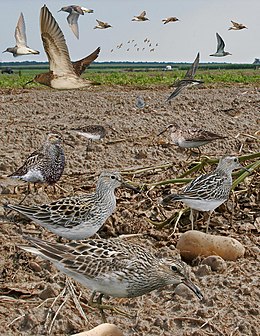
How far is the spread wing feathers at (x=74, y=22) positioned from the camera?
40.8ft

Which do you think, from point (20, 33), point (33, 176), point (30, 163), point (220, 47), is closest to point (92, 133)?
point (30, 163)

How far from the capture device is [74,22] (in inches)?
507

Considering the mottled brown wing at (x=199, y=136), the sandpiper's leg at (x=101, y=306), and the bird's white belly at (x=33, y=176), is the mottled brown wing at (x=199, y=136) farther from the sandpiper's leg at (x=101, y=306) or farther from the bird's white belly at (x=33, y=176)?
the sandpiper's leg at (x=101, y=306)

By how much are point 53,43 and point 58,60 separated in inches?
16.4

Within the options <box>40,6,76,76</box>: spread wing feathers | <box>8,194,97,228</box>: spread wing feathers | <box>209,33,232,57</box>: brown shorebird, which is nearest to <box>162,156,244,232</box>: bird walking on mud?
<box>8,194,97,228</box>: spread wing feathers

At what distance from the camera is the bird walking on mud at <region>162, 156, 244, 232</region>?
20.5ft

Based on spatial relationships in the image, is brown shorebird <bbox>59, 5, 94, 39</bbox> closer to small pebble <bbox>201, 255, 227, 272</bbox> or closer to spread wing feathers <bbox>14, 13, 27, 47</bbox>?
spread wing feathers <bbox>14, 13, 27, 47</bbox>

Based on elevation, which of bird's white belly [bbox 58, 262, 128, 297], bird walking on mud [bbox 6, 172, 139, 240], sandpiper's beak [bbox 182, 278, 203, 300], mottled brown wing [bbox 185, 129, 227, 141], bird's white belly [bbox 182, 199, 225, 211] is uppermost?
bird's white belly [bbox 58, 262, 128, 297]

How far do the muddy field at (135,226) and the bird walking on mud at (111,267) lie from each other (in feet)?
0.63

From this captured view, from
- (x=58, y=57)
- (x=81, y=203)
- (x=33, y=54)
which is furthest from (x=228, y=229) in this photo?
(x=33, y=54)

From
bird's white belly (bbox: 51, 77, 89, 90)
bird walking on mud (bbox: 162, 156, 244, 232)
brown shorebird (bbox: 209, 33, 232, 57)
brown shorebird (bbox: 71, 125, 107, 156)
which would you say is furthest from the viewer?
brown shorebird (bbox: 209, 33, 232, 57)

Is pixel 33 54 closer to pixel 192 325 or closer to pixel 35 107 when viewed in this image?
pixel 35 107

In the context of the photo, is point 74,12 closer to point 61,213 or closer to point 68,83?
point 68,83

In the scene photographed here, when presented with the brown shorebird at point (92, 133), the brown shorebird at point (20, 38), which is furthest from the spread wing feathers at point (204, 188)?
the brown shorebird at point (20, 38)
